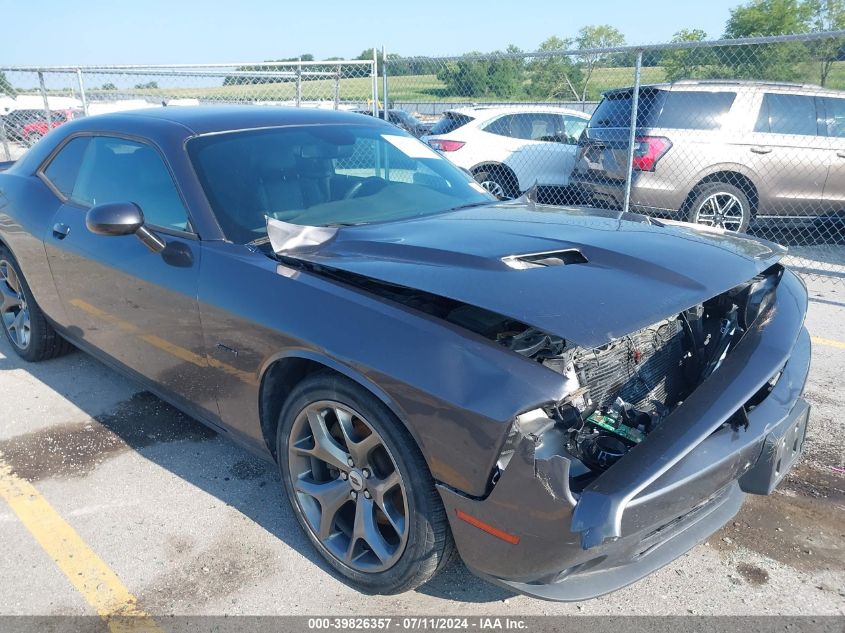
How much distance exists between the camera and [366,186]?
11.1 feet

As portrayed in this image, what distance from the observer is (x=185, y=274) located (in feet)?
9.37

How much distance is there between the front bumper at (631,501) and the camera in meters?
1.80

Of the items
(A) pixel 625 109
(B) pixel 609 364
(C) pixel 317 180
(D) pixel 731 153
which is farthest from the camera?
(A) pixel 625 109

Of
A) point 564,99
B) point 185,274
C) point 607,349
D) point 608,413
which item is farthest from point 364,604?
point 564,99

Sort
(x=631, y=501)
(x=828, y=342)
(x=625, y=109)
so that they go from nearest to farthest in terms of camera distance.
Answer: (x=631, y=501)
(x=828, y=342)
(x=625, y=109)

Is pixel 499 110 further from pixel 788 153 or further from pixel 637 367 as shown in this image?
pixel 637 367

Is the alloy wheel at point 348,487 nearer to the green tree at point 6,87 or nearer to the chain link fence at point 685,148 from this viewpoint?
the chain link fence at point 685,148

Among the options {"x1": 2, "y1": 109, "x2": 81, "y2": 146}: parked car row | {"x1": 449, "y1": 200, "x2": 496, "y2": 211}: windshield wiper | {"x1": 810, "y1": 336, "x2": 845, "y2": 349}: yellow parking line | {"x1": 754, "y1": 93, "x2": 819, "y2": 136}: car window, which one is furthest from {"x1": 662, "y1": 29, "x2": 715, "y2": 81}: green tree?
{"x1": 2, "y1": 109, "x2": 81, "y2": 146}: parked car row

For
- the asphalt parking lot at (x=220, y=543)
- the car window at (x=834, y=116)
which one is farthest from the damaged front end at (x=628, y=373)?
the car window at (x=834, y=116)

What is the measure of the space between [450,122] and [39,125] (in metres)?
10.00

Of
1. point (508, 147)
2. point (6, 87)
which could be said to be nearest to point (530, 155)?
point (508, 147)

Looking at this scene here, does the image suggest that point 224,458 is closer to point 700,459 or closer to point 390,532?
point 390,532

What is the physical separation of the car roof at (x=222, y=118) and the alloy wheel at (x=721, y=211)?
4.84m

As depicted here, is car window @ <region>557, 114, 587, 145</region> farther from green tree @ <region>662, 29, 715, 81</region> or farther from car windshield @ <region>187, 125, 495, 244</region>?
car windshield @ <region>187, 125, 495, 244</region>
